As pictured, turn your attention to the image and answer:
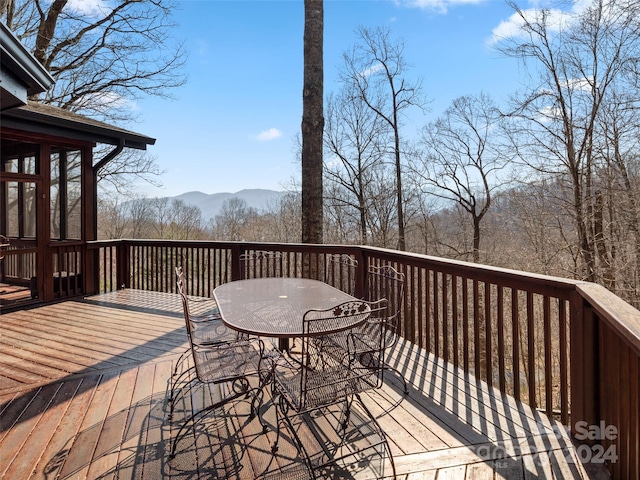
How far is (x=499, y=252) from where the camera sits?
34.2 feet

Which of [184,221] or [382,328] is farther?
[184,221]

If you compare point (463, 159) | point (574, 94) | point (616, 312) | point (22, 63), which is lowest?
point (616, 312)

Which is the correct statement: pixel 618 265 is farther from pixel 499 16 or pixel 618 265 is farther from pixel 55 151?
pixel 55 151

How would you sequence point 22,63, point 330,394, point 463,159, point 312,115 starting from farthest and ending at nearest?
point 463,159
point 312,115
point 22,63
point 330,394

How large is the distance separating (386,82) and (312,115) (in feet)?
30.3

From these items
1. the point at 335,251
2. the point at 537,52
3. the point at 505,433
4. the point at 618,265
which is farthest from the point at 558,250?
the point at 505,433

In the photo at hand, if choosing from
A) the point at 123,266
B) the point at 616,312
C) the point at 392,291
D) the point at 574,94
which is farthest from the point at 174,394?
the point at 574,94

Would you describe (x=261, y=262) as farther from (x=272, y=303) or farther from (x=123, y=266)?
(x=123, y=266)

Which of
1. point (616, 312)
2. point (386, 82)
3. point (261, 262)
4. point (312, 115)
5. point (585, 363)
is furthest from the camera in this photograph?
point (386, 82)

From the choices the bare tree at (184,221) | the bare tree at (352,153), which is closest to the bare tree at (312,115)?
the bare tree at (352,153)

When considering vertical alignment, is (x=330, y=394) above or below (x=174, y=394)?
above

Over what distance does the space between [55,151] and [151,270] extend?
2.41 meters

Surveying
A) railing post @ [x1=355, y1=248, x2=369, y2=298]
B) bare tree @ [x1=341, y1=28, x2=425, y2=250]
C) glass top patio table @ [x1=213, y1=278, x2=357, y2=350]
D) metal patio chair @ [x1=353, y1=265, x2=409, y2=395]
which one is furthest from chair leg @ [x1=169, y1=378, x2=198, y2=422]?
bare tree @ [x1=341, y1=28, x2=425, y2=250]

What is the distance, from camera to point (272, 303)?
2596 millimetres
